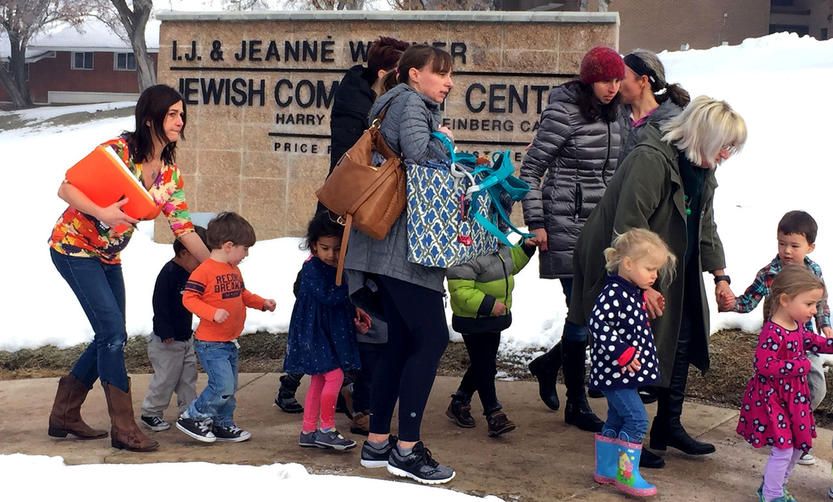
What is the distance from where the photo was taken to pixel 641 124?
16.9 feet

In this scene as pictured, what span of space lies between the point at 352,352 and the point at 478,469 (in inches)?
33.2

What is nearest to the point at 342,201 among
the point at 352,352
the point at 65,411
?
the point at 352,352

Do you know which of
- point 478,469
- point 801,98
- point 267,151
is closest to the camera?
point 478,469

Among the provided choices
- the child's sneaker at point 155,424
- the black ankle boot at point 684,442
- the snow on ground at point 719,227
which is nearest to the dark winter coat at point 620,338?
the black ankle boot at point 684,442

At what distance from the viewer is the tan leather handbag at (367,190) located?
4.37m

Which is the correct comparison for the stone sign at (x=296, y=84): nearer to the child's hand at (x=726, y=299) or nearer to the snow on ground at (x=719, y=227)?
the snow on ground at (x=719, y=227)

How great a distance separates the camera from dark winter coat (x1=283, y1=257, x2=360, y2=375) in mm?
5070

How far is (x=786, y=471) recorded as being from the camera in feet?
14.4

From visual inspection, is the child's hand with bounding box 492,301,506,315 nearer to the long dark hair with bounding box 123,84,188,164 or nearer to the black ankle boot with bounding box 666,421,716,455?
the black ankle boot with bounding box 666,421,716,455

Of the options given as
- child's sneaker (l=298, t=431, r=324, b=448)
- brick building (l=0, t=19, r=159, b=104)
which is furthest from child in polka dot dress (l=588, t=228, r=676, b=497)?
brick building (l=0, t=19, r=159, b=104)

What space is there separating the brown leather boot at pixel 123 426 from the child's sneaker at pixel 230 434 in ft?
1.00

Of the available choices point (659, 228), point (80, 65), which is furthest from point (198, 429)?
point (80, 65)

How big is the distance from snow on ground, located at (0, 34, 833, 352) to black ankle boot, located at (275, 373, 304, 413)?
187 centimetres

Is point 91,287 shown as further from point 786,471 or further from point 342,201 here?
point 786,471
